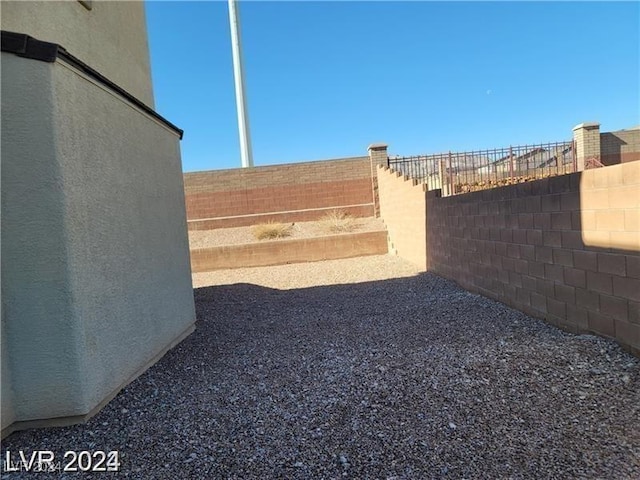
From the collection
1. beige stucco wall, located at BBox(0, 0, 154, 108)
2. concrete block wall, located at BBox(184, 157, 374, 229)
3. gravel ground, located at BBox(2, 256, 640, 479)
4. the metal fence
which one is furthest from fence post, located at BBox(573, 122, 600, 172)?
beige stucco wall, located at BBox(0, 0, 154, 108)

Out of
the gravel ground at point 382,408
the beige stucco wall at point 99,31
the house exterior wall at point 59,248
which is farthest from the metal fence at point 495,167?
the house exterior wall at point 59,248

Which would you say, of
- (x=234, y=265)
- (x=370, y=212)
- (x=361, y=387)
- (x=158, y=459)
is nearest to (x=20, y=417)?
(x=158, y=459)

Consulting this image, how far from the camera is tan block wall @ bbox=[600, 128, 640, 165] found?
16141 millimetres

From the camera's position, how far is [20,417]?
321 cm

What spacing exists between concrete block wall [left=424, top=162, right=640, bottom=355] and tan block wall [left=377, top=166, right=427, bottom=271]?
352cm

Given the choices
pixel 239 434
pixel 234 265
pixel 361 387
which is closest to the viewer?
pixel 239 434

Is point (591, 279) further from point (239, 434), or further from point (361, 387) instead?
point (239, 434)

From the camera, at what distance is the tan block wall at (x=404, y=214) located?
36.6 ft

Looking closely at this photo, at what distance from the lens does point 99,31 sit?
5117 millimetres

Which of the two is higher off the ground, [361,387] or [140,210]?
[140,210]

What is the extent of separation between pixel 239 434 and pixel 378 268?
924cm

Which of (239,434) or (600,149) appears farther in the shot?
(600,149)

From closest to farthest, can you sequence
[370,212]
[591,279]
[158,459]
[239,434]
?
[158,459]
[239,434]
[591,279]
[370,212]

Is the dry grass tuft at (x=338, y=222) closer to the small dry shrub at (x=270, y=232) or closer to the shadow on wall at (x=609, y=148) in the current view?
the small dry shrub at (x=270, y=232)
